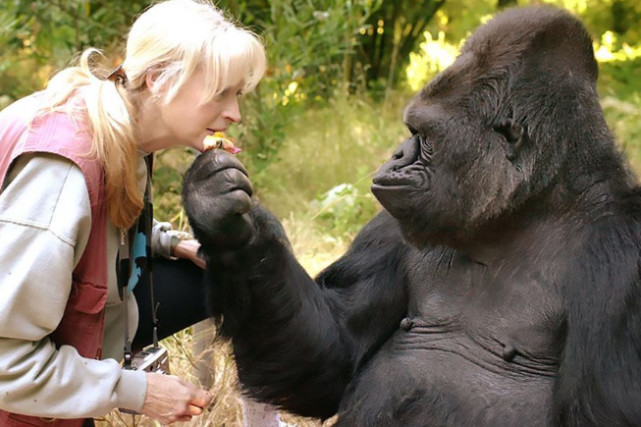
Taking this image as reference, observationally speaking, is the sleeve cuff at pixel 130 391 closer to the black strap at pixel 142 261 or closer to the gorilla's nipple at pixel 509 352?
the black strap at pixel 142 261

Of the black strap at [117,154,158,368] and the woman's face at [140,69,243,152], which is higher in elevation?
the woman's face at [140,69,243,152]

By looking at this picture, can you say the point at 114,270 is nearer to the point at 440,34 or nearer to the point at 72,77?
the point at 72,77

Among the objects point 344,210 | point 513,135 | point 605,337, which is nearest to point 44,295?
point 513,135

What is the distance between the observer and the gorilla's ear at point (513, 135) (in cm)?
247

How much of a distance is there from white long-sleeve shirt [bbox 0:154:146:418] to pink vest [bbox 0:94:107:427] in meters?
0.03

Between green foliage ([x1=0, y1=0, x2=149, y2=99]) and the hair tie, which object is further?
green foliage ([x1=0, y1=0, x2=149, y2=99])

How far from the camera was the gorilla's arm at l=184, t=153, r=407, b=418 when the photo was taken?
2.70 metres

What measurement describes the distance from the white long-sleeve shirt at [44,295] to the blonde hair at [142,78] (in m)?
0.14

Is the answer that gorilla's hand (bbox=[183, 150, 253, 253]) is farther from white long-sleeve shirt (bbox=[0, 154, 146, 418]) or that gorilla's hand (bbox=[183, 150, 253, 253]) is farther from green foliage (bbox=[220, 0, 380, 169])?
green foliage (bbox=[220, 0, 380, 169])

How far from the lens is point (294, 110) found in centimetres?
577

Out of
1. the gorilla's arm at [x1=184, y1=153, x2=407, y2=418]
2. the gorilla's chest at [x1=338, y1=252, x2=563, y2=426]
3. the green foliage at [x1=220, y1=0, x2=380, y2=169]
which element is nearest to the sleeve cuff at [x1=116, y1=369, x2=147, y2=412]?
the gorilla's arm at [x1=184, y1=153, x2=407, y2=418]

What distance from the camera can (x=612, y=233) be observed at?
7.90 ft

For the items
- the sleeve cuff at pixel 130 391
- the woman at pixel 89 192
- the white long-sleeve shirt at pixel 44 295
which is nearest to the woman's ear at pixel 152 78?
the woman at pixel 89 192

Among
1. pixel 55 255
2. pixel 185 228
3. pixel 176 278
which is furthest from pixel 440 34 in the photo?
pixel 55 255
